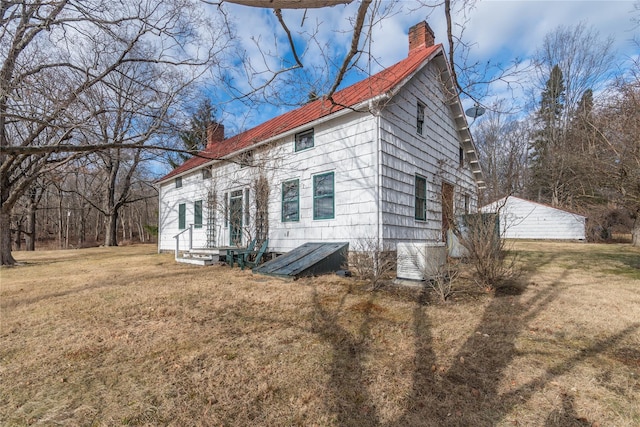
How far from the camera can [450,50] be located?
3082 millimetres

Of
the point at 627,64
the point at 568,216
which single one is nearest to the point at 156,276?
the point at 627,64

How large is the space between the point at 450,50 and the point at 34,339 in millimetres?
5630

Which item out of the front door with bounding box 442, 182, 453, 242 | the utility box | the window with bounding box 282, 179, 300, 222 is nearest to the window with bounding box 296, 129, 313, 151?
the window with bounding box 282, 179, 300, 222

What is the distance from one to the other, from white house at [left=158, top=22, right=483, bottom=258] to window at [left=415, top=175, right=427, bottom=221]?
0.03 metres

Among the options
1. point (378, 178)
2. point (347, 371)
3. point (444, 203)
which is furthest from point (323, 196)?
point (347, 371)

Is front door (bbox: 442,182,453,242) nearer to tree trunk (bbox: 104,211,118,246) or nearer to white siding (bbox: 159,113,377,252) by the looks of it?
white siding (bbox: 159,113,377,252)

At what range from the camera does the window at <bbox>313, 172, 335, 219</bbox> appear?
841 centimetres

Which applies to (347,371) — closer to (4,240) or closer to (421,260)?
(421,260)

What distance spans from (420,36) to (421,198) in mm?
5684

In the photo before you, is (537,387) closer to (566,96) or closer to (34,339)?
(34,339)

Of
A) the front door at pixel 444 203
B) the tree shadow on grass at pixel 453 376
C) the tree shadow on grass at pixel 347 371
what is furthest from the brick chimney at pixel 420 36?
the tree shadow on grass at pixel 347 371

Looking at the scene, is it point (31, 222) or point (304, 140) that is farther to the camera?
point (31, 222)

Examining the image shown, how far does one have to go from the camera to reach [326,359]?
298 centimetres

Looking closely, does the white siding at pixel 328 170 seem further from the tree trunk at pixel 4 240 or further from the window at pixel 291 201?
the tree trunk at pixel 4 240
